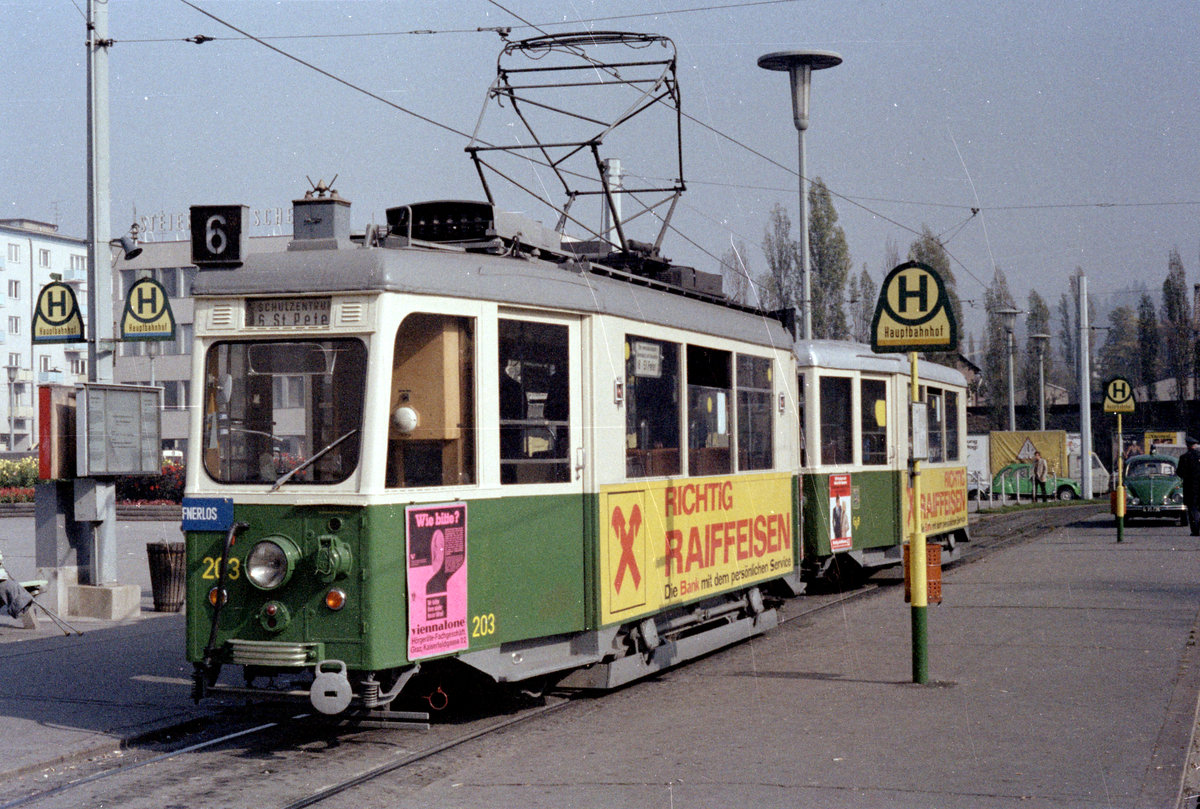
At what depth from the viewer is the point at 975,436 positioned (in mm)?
47156

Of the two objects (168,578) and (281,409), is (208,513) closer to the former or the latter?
(281,409)

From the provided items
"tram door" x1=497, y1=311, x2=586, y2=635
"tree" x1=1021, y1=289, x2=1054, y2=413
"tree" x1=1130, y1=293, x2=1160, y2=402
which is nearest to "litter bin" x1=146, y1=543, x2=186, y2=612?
"tram door" x1=497, y1=311, x2=586, y2=635

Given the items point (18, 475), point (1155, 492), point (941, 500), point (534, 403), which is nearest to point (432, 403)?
point (534, 403)

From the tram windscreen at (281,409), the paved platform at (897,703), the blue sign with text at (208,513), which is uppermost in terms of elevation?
the tram windscreen at (281,409)

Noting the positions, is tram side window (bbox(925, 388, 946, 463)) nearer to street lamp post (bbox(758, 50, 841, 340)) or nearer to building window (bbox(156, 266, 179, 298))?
street lamp post (bbox(758, 50, 841, 340))

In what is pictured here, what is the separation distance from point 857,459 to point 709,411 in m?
5.87

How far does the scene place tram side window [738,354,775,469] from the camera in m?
11.4

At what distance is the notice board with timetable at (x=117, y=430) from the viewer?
43.5ft

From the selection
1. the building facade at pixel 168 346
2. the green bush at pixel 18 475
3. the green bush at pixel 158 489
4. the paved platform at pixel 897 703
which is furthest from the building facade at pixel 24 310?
the paved platform at pixel 897 703

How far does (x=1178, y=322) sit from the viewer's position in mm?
72812

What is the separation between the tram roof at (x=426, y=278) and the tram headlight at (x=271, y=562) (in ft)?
4.62

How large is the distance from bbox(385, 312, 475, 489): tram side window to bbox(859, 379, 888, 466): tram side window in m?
9.14

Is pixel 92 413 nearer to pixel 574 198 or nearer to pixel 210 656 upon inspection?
pixel 574 198

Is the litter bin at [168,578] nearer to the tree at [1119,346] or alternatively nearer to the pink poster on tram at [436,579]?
the pink poster on tram at [436,579]
